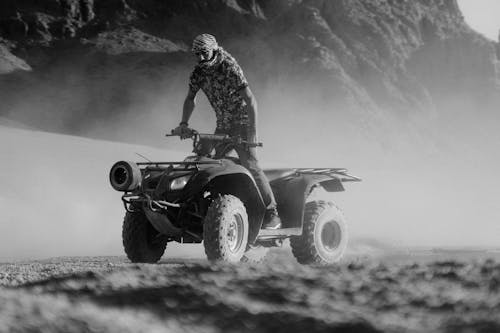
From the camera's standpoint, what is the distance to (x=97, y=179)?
30.2 metres

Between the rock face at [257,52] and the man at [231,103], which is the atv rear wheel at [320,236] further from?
the rock face at [257,52]

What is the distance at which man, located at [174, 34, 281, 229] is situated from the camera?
8.23m

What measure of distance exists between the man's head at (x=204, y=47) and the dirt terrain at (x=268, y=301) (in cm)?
587

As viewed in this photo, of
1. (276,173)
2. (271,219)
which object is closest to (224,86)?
(276,173)

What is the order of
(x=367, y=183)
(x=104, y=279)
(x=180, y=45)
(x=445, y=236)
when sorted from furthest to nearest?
(x=180, y=45), (x=367, y=183), (x=445, y=236), (x=104, y=279)

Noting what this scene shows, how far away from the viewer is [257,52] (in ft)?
197

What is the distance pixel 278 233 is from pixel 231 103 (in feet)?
5.03

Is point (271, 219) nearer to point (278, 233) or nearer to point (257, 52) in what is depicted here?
point (278, 233)

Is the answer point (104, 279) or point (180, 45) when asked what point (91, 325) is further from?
point (180, 45)

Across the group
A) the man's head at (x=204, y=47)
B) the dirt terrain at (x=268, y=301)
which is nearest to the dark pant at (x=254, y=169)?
the man's head at (x=204, y=47)

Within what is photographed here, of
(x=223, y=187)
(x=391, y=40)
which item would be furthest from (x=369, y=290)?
(x=391, y=40)

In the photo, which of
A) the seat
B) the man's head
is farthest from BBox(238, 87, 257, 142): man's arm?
the seat

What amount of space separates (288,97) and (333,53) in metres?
5.66

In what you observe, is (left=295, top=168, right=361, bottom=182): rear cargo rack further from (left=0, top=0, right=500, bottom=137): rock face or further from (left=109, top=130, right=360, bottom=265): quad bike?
(left=0, top=0, right=500, bottom=137): rock face
